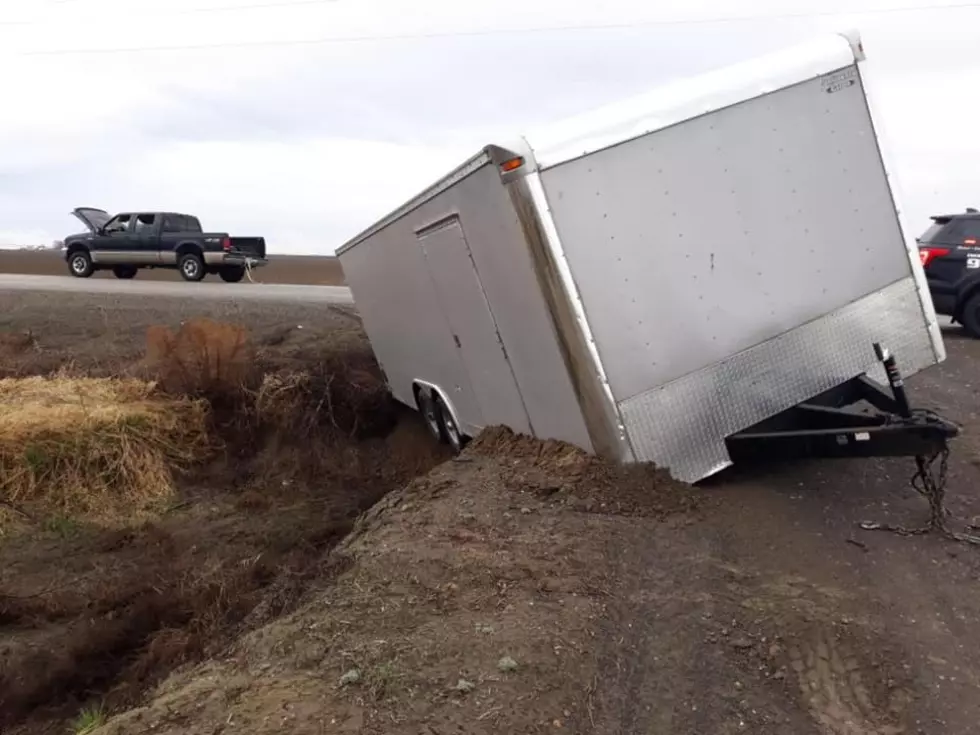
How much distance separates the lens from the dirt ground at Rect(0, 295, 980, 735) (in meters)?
3.51

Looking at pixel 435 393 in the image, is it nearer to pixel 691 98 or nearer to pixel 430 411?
pixel 430 411

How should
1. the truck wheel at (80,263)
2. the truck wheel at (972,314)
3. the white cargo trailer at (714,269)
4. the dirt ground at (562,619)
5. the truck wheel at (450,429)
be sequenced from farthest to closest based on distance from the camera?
1. the truck wheel at (80,263)
2. the truck wheel at (972,314)
3. the truck wheel at (450,429)
4. the white cargo trailer at (714,269)
5. the dirt ground at (562,619)

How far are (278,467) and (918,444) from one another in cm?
778

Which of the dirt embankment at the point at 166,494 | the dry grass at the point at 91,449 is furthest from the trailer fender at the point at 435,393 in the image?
the dry grass at the point at 91,449

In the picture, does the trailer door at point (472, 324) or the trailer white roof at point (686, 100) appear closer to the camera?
the trailer white roof at point (686, 100)

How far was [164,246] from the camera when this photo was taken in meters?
24.2

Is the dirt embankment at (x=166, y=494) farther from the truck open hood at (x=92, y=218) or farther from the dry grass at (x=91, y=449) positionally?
the truck open hood at (x=92, y=218)

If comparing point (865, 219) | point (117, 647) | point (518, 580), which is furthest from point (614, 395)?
point (117, 647)

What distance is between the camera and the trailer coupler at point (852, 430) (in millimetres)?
5156

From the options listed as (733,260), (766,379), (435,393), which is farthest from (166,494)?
(733,260)

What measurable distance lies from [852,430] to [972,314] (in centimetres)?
897

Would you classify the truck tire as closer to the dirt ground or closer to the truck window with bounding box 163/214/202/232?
the truck window with bounding box 163/214/202/232

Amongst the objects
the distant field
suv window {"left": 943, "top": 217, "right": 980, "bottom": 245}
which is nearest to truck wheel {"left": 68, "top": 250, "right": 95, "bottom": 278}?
the distant field

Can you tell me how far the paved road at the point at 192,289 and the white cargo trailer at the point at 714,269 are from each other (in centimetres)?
1381
